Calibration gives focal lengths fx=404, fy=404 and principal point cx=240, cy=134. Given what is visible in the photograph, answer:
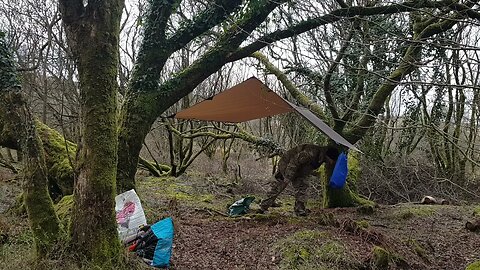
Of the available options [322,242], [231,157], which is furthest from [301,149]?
[231,157]

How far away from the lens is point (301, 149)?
5.75 meters

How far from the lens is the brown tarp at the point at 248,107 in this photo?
5434 mm

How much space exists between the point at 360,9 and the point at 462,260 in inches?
116

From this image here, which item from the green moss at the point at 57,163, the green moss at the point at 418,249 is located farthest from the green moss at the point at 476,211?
the green moss at the point at 57,163

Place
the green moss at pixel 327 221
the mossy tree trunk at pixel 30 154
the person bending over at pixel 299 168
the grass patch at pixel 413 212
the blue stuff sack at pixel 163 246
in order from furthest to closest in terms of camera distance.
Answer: the grass patch at pixel 413 212
the person bending over at pixel 299 168
the green moss at pixel 327 221
the blue stuff sack at pixel 163 246
the mossy tree trunk at pixel 30 154

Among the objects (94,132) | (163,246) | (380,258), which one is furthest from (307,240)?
(94,132)

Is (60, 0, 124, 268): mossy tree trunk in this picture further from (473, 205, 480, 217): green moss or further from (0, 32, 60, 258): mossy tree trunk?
(473, 205, 480, 217): green moss

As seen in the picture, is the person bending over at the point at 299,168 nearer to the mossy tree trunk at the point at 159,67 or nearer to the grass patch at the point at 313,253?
the grass patch at the point at 313,253

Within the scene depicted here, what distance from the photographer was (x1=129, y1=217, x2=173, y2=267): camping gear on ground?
133 inches

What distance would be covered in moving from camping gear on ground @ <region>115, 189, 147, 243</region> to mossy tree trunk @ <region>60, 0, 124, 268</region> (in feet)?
2.04

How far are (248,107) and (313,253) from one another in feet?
10.2

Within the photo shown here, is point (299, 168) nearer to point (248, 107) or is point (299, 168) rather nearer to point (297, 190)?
point (297, 190)

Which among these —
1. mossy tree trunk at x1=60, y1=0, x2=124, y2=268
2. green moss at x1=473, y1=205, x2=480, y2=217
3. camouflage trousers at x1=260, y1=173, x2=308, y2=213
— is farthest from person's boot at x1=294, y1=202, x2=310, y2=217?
mossy tree trunk at x1=60, y1=0, x2=124, y2=268

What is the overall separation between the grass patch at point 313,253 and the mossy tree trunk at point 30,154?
1989mm
